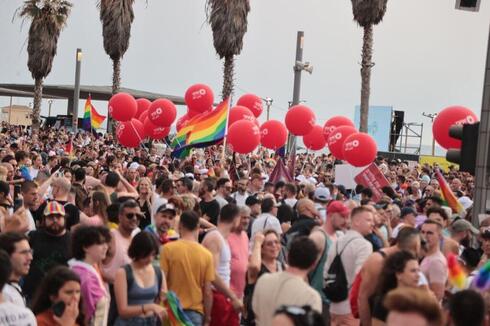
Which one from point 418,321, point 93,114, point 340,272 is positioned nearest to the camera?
point 418,321

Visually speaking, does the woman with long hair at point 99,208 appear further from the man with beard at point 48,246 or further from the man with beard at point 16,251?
the man with beard at point 16,251

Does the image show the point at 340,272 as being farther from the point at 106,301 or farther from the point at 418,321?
the point at 418,321

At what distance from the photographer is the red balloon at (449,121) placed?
1488cm

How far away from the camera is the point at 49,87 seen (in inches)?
2891

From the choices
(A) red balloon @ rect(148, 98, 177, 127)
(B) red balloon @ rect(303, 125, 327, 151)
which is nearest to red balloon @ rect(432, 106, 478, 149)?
(B) red balloon @ rect(303, 125, 327, 151)

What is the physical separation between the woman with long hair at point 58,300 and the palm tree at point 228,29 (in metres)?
30.4

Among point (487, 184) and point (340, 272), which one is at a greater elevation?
point (487, 184)

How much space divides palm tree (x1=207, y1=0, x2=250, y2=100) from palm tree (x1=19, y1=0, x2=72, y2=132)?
1360 cm

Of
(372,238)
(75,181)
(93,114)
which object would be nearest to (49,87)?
(93,114)

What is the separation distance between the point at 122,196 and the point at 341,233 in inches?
127

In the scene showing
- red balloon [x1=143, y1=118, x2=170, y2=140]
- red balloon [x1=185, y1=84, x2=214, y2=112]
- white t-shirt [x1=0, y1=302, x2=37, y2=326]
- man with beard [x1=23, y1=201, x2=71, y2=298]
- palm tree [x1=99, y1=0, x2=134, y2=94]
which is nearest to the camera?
white t-shirt [x1=0, y1=302, x2=37, y2=326]

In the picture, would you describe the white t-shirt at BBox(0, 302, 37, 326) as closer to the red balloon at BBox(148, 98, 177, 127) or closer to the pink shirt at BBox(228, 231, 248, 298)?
the pink shirt at BBox(228, 231, 248, 298)

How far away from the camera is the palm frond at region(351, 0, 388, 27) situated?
108 ft

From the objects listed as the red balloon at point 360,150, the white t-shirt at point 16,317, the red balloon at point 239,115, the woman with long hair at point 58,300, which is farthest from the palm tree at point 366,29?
the white t-shirt at point 16,317
